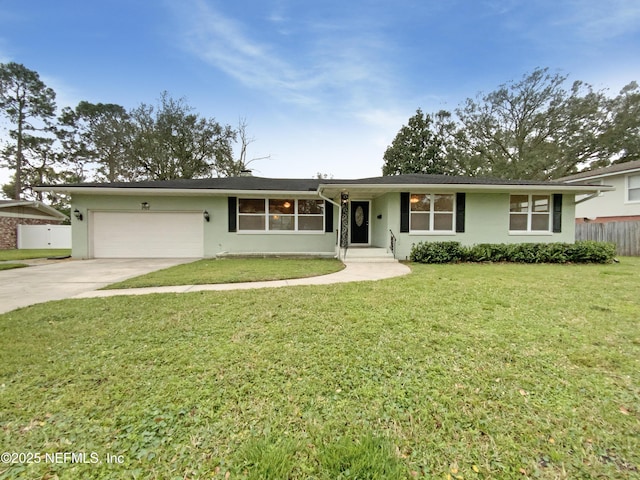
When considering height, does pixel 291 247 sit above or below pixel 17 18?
below

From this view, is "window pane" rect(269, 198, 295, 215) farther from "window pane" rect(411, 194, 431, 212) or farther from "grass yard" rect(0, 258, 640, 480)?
"grass yard" rect(0, 258, 640, 480)

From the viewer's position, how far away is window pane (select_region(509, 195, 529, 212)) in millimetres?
10359

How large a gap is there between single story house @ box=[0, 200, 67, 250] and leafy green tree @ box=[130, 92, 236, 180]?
7.17 meters

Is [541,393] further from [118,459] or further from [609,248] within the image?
[609,248]

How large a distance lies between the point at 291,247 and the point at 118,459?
9.52m

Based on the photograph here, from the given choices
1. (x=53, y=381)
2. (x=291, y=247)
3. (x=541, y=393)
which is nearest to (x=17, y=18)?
(x=291, y=247)

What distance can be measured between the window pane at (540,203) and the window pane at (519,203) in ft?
1.00

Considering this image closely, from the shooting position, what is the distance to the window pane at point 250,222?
10891 mm

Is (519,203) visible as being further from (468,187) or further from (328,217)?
(328,217)

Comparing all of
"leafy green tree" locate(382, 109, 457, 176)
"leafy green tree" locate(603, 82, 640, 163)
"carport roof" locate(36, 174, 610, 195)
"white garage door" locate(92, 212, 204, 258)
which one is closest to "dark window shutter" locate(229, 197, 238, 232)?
"carport roof" locate(36, 174, 610, 195)

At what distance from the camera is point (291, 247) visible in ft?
36.1

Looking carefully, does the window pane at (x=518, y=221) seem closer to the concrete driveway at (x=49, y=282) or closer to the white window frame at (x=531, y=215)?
the white window frame at (x=531, y=215)

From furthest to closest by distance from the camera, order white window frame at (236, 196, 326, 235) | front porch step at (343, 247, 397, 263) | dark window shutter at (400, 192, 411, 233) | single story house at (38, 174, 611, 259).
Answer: white window frame at (236, 196, 326, 235) → single story house at (38, 174, 611, 259) → dark window shutter at (400, 192, 411, 233) → front porch step at (343, 247, 397, 263)

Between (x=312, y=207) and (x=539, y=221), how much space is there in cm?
850
